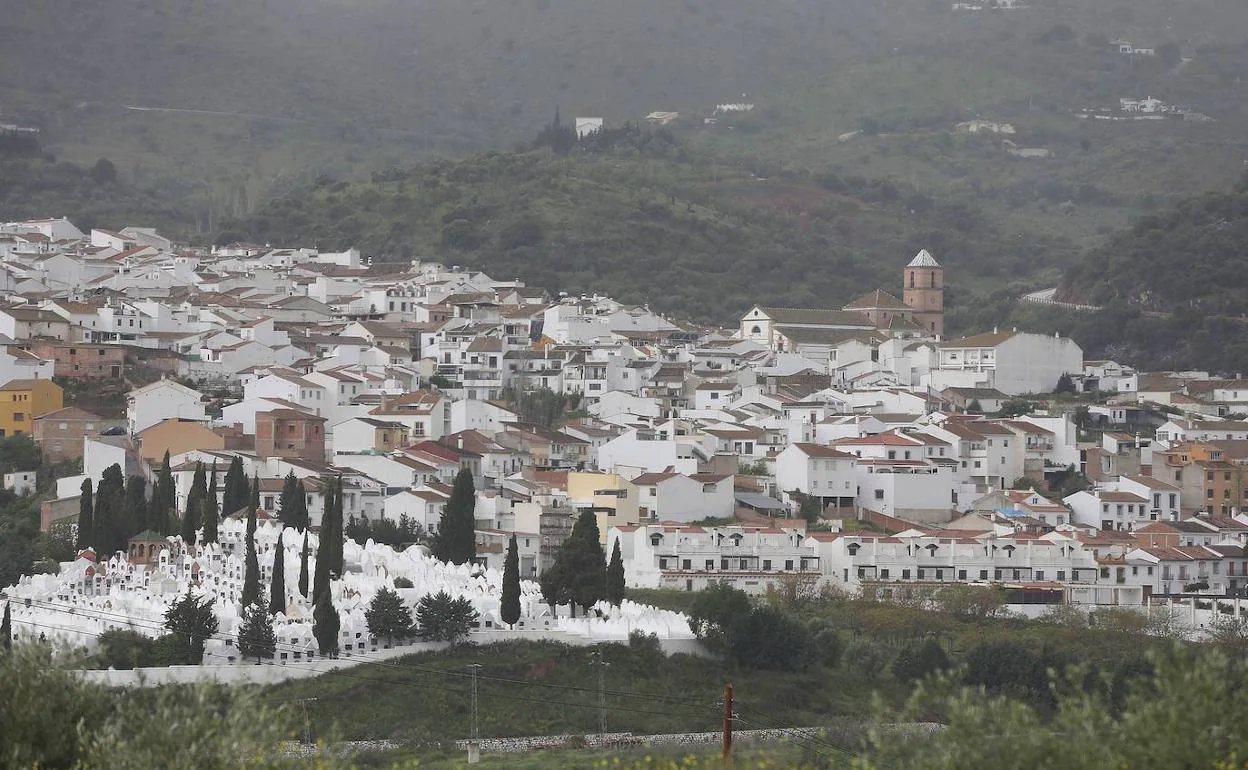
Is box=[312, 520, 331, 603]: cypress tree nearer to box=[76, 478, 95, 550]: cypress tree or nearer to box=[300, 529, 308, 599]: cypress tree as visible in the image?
box=[300, 529, 308, 599]: cypress tree

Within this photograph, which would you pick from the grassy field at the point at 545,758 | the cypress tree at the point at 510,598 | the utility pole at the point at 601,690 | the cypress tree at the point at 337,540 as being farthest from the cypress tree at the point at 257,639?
the utility pole at the point at 601,690

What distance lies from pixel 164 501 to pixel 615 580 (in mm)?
10784

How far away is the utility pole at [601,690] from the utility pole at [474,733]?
2461mm

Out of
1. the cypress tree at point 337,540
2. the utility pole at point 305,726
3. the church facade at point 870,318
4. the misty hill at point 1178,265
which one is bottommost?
the utility pole at point 305,726

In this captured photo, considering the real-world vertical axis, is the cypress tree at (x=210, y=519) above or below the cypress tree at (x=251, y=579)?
above

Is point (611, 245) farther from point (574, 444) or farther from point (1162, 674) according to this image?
point (1162, 674)

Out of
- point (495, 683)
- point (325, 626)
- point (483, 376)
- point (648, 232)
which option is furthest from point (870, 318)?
point (325, 626)

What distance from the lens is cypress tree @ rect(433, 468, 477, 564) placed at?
58719 mm

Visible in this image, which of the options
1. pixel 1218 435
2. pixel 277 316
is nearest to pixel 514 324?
pixel 277 316

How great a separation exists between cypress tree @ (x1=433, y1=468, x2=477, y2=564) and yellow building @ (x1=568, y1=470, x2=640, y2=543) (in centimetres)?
454

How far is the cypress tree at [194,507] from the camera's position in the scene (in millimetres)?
56375

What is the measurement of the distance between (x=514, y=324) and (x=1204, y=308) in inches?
1184

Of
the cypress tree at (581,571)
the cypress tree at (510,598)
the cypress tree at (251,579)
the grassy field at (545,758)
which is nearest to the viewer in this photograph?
the grassy field at (545,758)

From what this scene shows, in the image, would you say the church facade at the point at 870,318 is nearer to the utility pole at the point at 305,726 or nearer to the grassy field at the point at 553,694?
the grassy field at the point at 553,694
